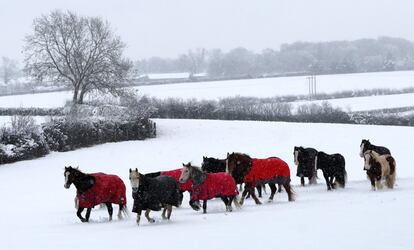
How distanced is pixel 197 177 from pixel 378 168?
621 cm

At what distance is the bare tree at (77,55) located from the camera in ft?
168

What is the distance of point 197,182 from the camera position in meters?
15.2

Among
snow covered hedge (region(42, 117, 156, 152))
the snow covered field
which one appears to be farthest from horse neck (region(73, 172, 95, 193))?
the snow covered field

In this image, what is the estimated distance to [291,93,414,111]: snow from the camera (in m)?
71.2

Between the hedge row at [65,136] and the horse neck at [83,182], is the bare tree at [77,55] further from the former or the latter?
the horse neck at [83,182]

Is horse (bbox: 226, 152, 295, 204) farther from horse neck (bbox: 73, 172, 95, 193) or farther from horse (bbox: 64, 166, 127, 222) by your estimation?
horse neck (bbox: 73, 172, 95, 193)

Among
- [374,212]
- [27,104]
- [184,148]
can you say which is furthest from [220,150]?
[27,104]

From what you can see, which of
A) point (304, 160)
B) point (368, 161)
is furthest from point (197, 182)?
point (304, 160)

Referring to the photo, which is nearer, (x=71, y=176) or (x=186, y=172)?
(x=186, y=172)

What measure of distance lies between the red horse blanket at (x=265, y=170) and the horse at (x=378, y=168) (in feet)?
8.74

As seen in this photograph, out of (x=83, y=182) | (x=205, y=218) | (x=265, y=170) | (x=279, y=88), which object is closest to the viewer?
(x=205, y=218)

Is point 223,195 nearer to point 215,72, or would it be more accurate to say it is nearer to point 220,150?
point 220,150

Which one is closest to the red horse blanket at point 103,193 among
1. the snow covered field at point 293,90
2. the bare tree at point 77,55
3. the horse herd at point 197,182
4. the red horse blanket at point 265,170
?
the horse herd at point 197,182

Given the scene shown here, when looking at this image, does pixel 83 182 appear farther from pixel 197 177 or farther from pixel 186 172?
pixel 197 177
